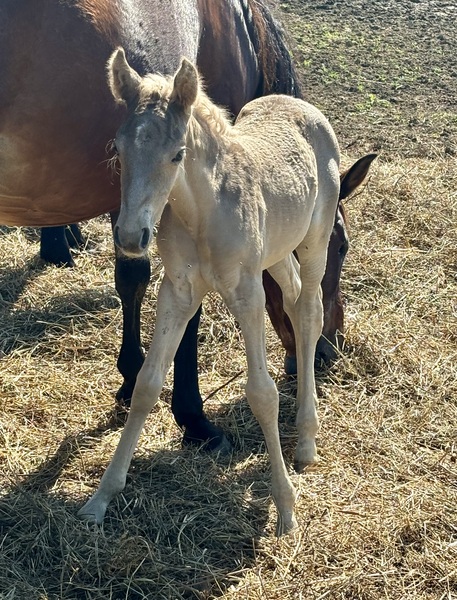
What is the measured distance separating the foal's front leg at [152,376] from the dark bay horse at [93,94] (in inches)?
24.6

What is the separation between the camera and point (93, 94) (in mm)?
3541

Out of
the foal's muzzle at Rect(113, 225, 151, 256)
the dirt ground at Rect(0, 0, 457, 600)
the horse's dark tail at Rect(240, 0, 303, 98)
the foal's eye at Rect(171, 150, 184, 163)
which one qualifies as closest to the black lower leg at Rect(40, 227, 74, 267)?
the dirt ground at Rect(0, 0, 457, 600)

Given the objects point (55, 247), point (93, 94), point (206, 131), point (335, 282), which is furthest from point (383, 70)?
point (206, 131)

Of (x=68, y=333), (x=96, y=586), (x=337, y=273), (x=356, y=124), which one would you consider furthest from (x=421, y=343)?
(x=356, y=124)

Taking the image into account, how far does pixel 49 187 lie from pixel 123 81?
979 mm

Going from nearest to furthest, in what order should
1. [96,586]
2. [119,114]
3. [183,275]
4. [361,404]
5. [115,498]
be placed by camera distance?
[96,586], [183,275], [115,498], [119,114], [361,404]

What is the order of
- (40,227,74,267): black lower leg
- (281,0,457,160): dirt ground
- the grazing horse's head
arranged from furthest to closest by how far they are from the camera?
(281,0,457,160): dirt ground
(40,227,74,267): black lower leg
the grazing horse's head

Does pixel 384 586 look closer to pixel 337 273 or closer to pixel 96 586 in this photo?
pixel 96 586

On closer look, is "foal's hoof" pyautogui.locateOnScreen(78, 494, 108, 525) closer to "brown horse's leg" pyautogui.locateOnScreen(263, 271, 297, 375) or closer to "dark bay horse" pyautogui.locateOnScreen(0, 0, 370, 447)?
"dark bay horse" pyautogui.locateOnScreen(0, 0, 370, 447)

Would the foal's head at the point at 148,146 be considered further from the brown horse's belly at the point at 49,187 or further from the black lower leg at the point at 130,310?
the black lower leg at the point at 130,310

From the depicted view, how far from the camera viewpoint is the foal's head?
2578 millimetres

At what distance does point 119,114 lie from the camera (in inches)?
144

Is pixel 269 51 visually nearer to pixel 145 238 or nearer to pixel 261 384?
pixel 261 384

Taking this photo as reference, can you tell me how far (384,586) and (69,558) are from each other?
1.13 metres
